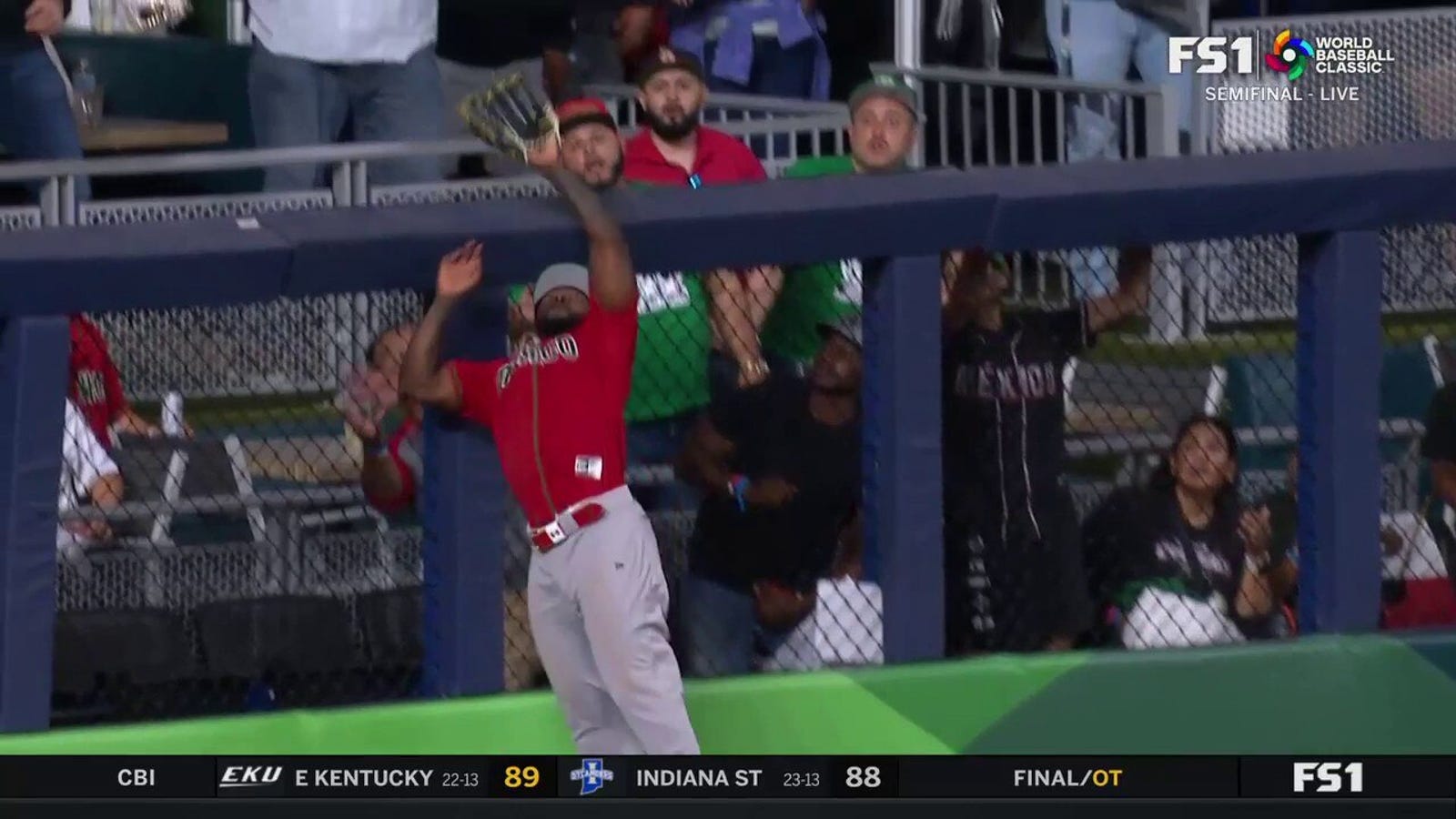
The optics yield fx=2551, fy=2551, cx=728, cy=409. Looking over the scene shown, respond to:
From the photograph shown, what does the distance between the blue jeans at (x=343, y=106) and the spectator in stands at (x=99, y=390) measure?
88.6 inches

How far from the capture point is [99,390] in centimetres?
546

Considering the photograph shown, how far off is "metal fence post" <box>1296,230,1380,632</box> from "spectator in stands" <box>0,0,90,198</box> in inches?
158

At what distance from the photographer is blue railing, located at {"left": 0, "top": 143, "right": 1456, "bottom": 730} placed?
4.77 metres

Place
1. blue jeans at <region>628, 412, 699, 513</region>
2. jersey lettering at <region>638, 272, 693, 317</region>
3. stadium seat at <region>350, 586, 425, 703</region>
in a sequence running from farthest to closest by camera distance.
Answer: blue jeans at <region>628, 412, 699, 513</region>
jersey lettering at <region>638, 272, 693, 317</region>
stadium seat at <region>350, 586, 425, 703</region>

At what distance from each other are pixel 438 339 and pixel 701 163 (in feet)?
6.86

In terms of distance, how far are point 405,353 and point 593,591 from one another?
60 cm

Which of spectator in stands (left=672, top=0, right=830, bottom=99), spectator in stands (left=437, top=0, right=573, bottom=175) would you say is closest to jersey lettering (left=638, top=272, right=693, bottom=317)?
spectator in stands (left=672, top=0, right=830, bottom=99)

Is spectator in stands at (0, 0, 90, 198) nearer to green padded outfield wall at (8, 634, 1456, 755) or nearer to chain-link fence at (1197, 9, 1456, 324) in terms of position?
green padded outfield wall at (8, 634, 1456, 755)

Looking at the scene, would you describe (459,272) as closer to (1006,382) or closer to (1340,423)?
(1006,382)

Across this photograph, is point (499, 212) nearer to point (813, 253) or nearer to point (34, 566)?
point (813, 253)

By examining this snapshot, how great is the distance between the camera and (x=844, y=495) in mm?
5668

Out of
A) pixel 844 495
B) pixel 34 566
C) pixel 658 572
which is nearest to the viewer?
pixel 34 566

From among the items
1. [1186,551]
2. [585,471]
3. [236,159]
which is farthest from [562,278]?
[236,159]

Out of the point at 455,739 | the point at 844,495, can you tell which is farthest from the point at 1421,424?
the point at 455,739
